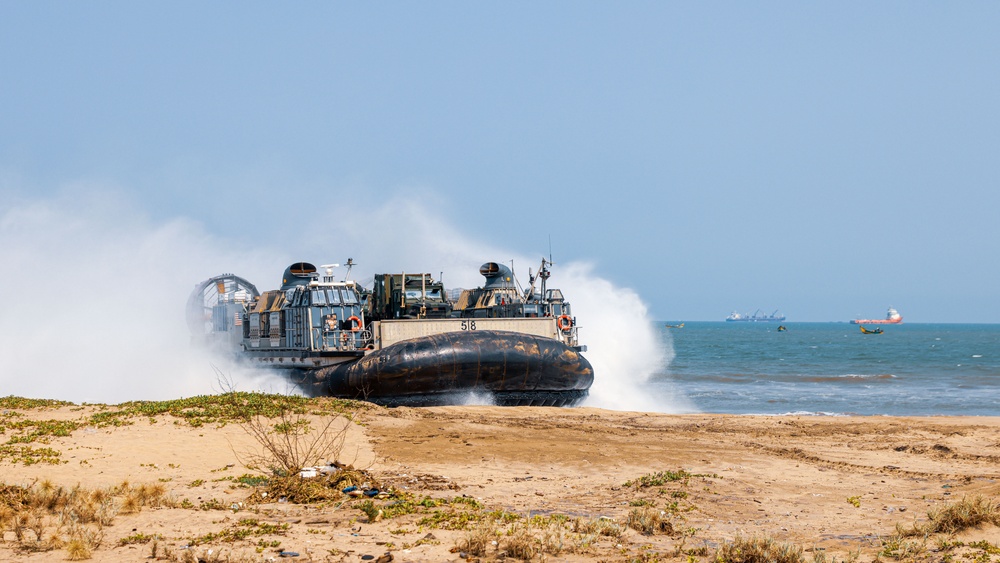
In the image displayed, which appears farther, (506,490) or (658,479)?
(658,479)

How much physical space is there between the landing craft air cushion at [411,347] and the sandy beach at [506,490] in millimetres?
3805

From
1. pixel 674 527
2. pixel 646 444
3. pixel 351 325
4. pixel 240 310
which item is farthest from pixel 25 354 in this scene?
pixel 674 527

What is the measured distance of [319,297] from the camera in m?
21.9

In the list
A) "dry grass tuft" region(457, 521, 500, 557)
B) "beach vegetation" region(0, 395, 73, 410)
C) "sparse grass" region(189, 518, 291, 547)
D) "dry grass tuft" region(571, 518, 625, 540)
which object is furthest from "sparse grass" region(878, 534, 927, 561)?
"beach vegetation" region(0, 395, 73, 410)

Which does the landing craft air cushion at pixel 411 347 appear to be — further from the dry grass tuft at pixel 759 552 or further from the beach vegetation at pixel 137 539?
the dry grass tuft at pixel 759 552

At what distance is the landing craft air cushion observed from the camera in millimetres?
19797

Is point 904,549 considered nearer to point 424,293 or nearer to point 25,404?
point 25,404

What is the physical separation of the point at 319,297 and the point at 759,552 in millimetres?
16547

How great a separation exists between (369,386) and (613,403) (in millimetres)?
8713

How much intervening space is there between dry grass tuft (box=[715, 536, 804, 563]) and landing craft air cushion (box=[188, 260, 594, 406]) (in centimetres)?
1333

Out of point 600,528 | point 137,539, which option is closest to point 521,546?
point 600,528

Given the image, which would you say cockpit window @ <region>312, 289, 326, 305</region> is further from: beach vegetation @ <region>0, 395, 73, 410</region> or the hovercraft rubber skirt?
beach vegetation @ <region>0, 395, 73, 410</region>

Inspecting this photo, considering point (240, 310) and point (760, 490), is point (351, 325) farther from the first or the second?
point (760, 490)

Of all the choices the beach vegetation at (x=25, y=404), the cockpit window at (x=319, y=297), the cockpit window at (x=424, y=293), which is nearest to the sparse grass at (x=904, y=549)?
the beach vegetation at (x=25, y=404)
